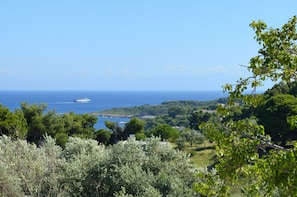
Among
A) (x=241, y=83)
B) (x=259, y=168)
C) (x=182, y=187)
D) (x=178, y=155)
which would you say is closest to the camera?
(x=259, y=168)

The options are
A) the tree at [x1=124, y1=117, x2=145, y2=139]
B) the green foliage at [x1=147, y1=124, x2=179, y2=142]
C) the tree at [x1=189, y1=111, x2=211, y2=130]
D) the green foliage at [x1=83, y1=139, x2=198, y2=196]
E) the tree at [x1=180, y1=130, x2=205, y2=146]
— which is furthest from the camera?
the tree at [x1=189, y1=111, x2=211, y2=130]

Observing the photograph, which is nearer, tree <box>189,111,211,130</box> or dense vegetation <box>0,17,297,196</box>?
dense vegetation <box>0,17,297,196</box>

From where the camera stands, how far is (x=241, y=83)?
5.07 meters

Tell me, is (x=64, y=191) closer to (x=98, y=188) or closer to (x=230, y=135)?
(x=98, y=188)

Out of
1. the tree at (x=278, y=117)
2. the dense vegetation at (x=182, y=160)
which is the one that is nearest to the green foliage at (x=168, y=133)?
the tree at (x=278, y=117)

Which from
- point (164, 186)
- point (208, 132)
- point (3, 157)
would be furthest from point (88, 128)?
point (208, 132)

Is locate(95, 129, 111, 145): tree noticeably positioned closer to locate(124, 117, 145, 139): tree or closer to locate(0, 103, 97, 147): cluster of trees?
locate(124, 117, 145, 139): tree

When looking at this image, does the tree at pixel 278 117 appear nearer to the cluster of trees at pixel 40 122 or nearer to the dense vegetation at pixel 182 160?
the dense vegetation at pixel 182 160

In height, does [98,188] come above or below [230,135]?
below

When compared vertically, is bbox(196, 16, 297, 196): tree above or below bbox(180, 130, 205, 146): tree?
above

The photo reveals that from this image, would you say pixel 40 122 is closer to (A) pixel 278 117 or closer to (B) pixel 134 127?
(B) pixel 134 127

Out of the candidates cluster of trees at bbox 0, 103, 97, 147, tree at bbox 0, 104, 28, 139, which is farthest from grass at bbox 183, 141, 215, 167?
tree at bbox 0, 104, 28, 139

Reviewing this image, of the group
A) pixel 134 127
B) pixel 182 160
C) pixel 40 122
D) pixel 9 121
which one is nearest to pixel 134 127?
pixel 134 127

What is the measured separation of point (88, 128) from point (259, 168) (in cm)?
3937
